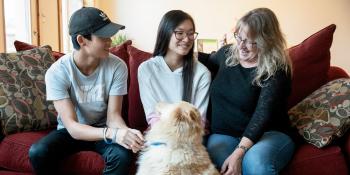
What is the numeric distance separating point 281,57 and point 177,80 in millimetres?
568

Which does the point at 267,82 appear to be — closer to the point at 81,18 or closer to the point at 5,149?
the point at 81,18

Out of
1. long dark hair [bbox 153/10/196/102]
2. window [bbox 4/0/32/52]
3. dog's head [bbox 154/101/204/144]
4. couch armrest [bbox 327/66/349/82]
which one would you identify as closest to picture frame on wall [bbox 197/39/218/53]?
window [bbox 4/0/32/52]

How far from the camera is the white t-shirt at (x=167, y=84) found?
1.99 metres

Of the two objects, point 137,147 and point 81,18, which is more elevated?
point 81,18

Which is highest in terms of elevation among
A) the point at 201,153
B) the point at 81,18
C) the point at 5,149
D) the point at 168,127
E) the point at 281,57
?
the point at 81,18

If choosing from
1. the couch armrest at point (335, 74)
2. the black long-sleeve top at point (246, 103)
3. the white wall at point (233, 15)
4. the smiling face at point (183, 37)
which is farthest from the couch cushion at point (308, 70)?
the white wall at point (233, 15)

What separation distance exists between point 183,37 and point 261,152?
73cm

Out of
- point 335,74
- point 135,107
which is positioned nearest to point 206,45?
point 335,74

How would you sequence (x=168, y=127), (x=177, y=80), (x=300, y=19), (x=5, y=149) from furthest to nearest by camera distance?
(x=300, y=19) → (x=177, y=80) → (x=5, y=149) → (x=168, y=127)

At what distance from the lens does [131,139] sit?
157 centimetres

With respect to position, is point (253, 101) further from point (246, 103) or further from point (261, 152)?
point (261, 152)

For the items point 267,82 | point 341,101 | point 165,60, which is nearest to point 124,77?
point 165,60

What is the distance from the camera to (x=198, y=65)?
6.77 feet

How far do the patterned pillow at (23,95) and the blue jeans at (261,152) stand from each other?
0.98 metres
